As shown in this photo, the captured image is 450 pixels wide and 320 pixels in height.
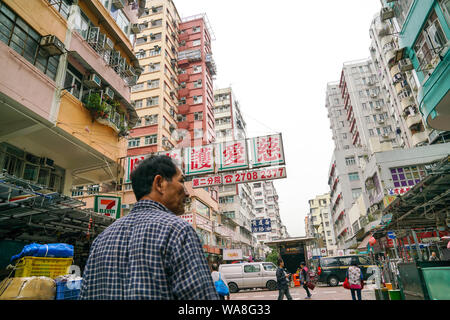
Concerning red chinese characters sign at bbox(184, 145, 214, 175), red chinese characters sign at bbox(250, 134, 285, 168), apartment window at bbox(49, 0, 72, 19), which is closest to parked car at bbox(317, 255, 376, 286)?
red chinese characters sign at bbox(250, 134, 285, 168)

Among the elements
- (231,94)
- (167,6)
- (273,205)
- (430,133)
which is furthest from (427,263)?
(273,205)

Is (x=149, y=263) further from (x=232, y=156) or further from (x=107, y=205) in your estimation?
(x=232, y=156)

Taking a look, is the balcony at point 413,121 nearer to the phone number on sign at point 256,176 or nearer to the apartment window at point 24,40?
the phone number on sign at point 256,176

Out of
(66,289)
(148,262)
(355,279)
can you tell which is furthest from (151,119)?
(148,262)

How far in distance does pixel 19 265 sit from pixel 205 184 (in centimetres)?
712

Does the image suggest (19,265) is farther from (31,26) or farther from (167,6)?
(167,6)

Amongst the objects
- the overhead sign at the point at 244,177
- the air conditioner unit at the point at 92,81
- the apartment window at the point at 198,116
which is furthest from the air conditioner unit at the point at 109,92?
the apartment window at the point at 198,116

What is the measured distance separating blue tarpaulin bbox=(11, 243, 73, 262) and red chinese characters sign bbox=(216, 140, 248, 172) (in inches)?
267

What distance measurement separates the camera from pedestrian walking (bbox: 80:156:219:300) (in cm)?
112

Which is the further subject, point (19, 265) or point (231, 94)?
point (231, 94)

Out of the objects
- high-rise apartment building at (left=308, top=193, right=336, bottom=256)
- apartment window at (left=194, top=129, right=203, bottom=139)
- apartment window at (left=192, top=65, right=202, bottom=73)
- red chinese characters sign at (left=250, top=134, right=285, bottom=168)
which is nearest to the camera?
red chinese characters sign at (left=250, top=134, right=285, bottom=168)

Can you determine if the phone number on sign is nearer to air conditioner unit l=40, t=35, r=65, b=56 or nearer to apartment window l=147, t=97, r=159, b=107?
air conditioner unit l=40, t=35, r=65, b=56

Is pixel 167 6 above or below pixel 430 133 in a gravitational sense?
above

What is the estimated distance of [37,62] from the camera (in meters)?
8.40
